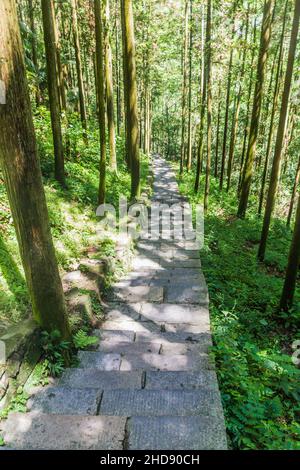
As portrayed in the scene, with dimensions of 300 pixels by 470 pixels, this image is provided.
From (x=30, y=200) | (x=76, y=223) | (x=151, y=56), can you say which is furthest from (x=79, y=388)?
(x=151, y=56)

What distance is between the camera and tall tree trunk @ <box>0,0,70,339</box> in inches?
122

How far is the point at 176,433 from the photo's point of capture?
301 cm

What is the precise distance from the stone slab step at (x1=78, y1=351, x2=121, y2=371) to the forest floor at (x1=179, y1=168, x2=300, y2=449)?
1382 mm

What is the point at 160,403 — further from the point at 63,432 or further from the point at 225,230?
the point at 225,230

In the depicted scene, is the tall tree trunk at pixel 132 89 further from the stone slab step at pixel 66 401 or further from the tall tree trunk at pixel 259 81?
the stone slab step at pixel 66 401

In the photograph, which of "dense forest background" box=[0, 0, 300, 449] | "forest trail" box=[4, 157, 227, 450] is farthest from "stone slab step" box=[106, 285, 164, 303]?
"dense forest background" box=[0, 0, 300, 449]

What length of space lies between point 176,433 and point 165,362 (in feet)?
5.13

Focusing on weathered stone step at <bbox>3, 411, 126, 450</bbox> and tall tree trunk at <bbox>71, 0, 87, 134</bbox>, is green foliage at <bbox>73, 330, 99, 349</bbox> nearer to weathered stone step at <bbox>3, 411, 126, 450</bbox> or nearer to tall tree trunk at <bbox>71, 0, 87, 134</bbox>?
weathered stone step at <bbox>3, 411, 126, 450</bbox>

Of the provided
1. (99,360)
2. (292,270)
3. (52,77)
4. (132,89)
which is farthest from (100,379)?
(132,89)

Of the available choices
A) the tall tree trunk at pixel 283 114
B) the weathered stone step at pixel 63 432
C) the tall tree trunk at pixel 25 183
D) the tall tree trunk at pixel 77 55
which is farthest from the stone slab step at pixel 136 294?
the tall tree trunk at pixel 77 55

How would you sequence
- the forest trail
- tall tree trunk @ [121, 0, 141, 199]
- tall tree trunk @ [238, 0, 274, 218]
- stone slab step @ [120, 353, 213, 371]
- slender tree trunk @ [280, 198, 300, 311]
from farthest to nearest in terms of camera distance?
tall tree trunk @ [121, 0, 141, 199], tall tree trunk @ [238, 0, 274, 218], slender tree trunk @ [280, 198, 300, 311], stone slab step @ [120, 353, 213, 371], the forest trail

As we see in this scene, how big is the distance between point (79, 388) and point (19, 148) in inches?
105

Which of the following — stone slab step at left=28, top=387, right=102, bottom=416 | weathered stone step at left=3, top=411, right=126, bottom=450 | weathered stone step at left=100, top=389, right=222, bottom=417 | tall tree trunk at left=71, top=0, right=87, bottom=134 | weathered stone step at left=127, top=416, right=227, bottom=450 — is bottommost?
stone slab step at left=28, top=387, right=102, bottom=416

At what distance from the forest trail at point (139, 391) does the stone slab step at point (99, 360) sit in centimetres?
1
